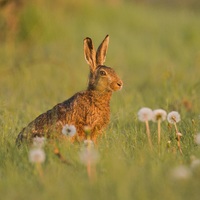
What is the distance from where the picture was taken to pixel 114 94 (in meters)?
7.83

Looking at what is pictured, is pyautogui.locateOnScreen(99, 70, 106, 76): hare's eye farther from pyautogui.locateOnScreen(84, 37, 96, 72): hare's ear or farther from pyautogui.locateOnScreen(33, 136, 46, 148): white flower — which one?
pyautogui.locateOnScreen(33, 136, 46, 148): white flower

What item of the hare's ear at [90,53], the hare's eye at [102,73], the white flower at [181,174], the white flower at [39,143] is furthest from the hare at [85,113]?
the white flower at [181,174]

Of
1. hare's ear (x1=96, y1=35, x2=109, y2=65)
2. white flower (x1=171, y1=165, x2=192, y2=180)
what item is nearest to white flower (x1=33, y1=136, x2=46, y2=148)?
white flower (x1=171, y1=165, x2=192, y2=180)

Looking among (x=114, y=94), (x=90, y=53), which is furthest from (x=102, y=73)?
(x=114, y=94)

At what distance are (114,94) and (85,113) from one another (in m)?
2.28

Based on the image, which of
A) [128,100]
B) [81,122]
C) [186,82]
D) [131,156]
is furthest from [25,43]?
[131,156]

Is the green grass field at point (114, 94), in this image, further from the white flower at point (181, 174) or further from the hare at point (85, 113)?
the hare at point (85, 113)

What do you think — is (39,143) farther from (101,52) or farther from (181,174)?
(101,52)

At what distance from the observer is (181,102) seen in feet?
24.2

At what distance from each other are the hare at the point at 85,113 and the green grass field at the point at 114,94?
0.18 meters

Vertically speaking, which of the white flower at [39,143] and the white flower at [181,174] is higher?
the white flower at [39,143]

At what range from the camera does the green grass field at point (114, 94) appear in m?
3.75

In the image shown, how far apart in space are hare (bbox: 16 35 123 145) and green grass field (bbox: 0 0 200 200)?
18cm

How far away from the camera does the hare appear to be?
17.8 ft
